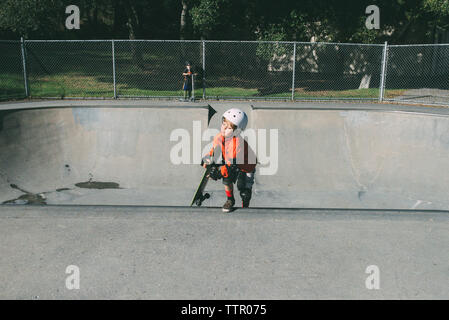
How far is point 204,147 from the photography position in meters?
9.74

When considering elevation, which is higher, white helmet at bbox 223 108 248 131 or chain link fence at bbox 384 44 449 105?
chain link fence at bbox 384 44 449 105

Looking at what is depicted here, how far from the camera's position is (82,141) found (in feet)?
32.0

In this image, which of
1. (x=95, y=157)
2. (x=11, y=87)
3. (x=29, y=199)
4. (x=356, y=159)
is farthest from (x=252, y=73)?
(x=29, y=199)

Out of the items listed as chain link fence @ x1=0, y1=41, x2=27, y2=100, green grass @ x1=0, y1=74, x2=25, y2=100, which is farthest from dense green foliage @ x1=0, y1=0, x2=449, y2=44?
green grass @ x1=0, y1=74, x2=25, y2=100

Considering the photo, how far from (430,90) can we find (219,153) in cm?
1535

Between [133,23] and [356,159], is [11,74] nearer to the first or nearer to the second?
[133,23]

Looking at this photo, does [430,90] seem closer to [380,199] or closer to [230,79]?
[230,79]

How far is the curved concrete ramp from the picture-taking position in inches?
315

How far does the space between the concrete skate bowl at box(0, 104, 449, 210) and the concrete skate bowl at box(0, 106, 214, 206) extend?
0.02 meters

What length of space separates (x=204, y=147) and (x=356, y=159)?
11.7ft

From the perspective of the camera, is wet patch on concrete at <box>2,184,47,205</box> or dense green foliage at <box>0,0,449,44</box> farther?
dense green foliage at <box>0,0,449,44</box>

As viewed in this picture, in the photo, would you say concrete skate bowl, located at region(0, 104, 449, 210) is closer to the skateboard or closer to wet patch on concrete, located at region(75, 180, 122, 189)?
wet patch on concrete, located at region(75, 180, 122, 189)

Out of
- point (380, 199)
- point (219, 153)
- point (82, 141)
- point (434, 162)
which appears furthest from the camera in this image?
point (82, 141)
